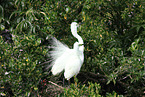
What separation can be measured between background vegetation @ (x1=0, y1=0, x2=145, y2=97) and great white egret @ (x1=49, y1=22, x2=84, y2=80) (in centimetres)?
11

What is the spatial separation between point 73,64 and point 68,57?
128 mm

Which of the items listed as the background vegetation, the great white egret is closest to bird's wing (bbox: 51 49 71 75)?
the great white egret

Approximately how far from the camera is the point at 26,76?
2244mm

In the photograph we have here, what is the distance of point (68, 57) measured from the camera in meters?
2.35

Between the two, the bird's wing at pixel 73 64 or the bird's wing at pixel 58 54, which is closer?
the bird's wing at pixel 73 64

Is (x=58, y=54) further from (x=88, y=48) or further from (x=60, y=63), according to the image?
(x=88, y=48)

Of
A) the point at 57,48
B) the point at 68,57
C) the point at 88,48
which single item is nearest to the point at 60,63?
the point at 68,57

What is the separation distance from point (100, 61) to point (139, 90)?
490 mm

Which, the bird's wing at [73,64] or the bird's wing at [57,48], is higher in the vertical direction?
the bird's wing at [57,48]

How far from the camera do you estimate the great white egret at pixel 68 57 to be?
2273 mm

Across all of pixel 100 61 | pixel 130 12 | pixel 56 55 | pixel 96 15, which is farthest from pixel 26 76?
pixel 130 12

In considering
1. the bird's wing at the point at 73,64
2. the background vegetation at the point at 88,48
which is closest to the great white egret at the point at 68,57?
the bird's wing at the point at 73,64

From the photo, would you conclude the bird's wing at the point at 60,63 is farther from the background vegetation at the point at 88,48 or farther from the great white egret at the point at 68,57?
the background vegetation at the point at 88,48

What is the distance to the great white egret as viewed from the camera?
2273 millimetres
